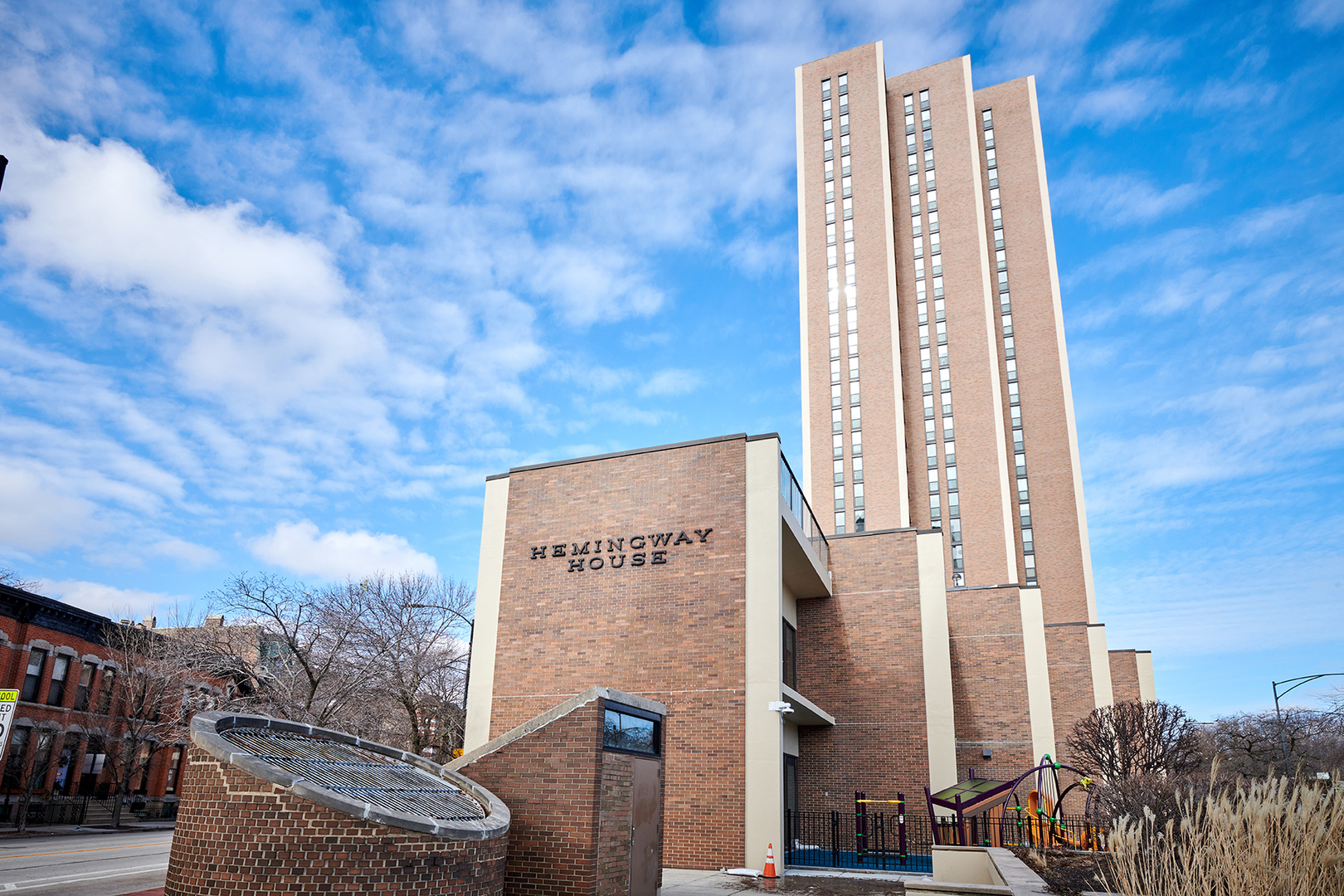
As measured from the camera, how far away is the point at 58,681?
110 ft

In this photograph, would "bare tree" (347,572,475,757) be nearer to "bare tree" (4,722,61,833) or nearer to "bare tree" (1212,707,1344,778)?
"bare tree" (4,722,61,833)

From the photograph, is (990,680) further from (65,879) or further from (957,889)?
(65,879)

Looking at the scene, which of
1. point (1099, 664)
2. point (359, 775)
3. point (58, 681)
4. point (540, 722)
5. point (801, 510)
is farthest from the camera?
point (1099, 664)

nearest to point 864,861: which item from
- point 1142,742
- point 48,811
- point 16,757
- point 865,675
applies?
point 865,675

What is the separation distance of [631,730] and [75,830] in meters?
29.2

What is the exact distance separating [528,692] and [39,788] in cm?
2416

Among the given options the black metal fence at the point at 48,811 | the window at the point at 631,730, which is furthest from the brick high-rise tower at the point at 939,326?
the window at the point at 631,730

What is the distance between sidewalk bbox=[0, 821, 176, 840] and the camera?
27000 mm

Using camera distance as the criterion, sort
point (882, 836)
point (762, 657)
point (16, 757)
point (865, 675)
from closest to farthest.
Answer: point (762, 657), point (882, 836), point (865, 675), point (16, 757)

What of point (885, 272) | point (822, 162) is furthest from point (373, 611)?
point (822, 162)

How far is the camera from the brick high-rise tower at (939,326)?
61438 millimetres

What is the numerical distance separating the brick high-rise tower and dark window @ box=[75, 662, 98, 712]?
1760 inches

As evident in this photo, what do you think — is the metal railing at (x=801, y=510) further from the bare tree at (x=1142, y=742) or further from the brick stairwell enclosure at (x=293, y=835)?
the brick stairwell enclosure at (x=293, y=835)

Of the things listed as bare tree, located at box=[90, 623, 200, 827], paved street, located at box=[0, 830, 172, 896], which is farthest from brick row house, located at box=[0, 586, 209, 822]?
paved street, located at box=[0, 830, 172, 896]
